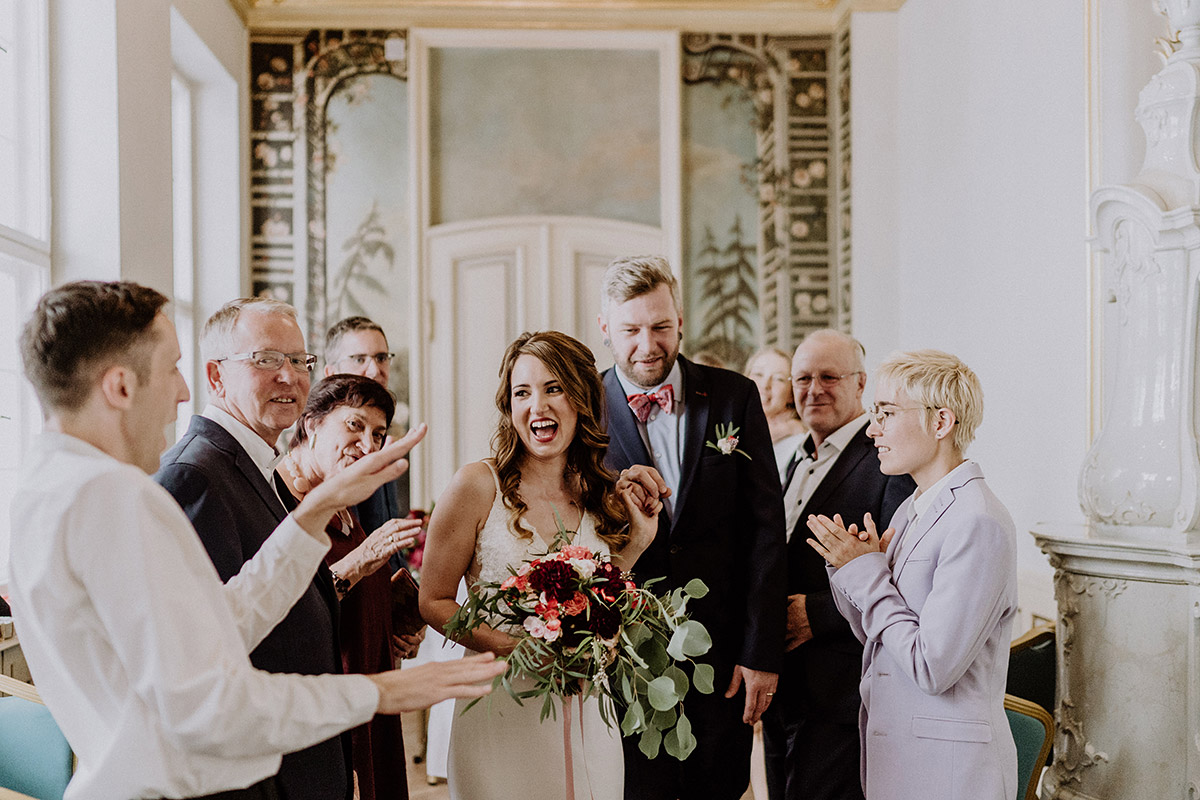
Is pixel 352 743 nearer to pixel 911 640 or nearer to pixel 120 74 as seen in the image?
pixel 911 640

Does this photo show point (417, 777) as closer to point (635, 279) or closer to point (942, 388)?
point (635, 279)

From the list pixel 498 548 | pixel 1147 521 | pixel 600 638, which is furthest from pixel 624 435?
pixel 1147 521

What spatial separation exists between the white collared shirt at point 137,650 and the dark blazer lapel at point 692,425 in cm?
153

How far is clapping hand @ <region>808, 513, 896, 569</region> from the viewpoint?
2480 mm

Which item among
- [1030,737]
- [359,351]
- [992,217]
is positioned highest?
[992,217]

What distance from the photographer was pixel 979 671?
2.24 m

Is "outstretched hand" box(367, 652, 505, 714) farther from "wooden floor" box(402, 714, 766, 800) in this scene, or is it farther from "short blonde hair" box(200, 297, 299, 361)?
"wooden floor" box(402, 714, 766, 800)

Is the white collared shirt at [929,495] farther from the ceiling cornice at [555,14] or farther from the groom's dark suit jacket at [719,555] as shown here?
the ceiling cornice at [555,14]

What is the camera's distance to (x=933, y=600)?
2211 mm

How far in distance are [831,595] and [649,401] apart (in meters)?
0.81

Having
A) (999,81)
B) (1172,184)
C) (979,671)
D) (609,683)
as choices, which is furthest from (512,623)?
(999,81)

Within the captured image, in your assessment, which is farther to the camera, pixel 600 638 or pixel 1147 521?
pixel 1147 521

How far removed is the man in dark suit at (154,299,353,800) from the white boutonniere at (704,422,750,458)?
3.88 feet

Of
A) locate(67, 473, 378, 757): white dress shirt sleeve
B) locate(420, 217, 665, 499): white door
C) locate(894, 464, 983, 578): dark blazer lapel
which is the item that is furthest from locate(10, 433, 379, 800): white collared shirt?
locate(420, 217, 665, 499): white door
